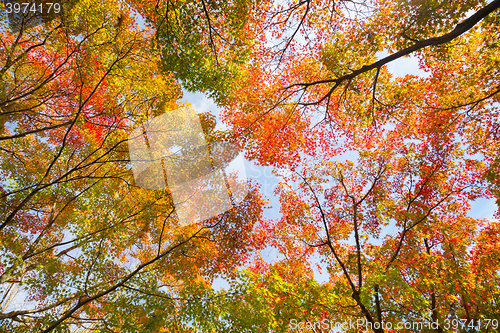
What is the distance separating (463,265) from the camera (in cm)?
670

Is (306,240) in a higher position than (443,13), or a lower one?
lower

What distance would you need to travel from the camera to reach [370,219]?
28.8ft

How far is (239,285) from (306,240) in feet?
15.1

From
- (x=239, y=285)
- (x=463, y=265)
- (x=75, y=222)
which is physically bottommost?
(x=239, y=285)

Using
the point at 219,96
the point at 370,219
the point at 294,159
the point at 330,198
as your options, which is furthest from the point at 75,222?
the point at 370,219

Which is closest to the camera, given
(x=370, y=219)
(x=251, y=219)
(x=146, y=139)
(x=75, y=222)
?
(x=75, y=222)

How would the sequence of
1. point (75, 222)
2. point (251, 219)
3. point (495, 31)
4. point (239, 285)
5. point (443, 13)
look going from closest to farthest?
point (443, 13), point (495, 31), point (239, 285), point (75, 222), point (251, 219)

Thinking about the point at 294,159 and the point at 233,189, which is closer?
the point at 294,159

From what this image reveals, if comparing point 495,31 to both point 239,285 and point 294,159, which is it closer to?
point 294,159

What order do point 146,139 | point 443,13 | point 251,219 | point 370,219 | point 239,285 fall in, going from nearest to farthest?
point 443,13 → point 239,285 → point 146,139 → point 370,219 → point 251,219

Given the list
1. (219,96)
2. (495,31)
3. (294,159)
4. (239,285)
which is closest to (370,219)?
(294,159)

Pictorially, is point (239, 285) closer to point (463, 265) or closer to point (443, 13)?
point (463, 265)

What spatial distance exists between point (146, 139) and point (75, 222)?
3885 millimetres

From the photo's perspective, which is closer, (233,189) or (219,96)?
(219,96)
